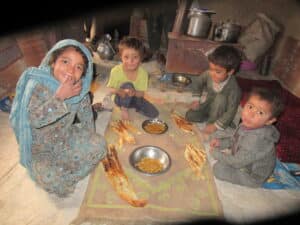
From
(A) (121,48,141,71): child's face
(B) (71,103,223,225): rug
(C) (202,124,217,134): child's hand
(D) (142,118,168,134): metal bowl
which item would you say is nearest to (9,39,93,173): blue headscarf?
(B) (71,103,223,225): rug

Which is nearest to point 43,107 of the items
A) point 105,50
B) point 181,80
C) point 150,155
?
Answer: point 150,155

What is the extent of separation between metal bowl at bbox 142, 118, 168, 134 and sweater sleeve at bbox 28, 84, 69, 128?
1.09 m

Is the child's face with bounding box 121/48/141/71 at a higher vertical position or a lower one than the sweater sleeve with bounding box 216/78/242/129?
higher

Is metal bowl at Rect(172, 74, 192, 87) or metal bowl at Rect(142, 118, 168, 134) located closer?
metal bowl at Rect(142, 118, 168, 134)

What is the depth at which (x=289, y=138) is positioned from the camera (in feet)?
8.19

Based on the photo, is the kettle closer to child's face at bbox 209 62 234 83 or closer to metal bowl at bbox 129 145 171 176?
child's face at bbox 209 62 234 83

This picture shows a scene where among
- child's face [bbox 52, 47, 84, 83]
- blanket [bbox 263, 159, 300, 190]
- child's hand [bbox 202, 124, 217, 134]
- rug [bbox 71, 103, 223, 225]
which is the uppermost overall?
child's face [bbox 52, 47, 84, 83]

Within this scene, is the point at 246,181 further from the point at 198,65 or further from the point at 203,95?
the point at 198,65

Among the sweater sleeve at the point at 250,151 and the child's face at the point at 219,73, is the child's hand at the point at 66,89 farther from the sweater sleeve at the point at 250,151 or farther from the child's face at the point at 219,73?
the child's face at the point at 219,73

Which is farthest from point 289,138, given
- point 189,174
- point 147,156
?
point 147,156

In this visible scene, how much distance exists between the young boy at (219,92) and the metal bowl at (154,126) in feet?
1.48

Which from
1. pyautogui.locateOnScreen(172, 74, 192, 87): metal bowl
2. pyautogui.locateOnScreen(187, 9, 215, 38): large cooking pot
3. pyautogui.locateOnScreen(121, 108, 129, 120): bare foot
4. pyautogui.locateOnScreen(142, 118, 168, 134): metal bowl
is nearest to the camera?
pyautogui.locateOnScreen(142, 118, 168, 134): metal bowl

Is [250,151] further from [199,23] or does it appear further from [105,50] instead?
[105,50]

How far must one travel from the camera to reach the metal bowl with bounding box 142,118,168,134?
2.44 meters
